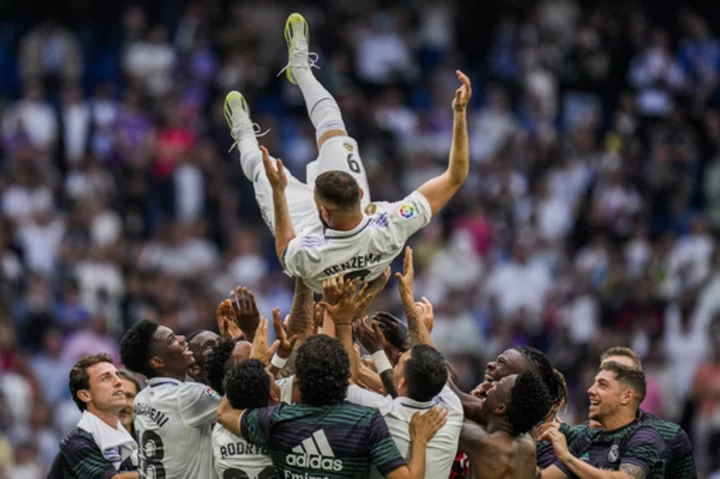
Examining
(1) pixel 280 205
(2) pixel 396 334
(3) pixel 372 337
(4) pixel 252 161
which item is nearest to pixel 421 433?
(3) pixel 372 337

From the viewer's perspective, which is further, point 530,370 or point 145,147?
point 145,147

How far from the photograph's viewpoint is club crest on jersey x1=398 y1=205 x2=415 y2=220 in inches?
372

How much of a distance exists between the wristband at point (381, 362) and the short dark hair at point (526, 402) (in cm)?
83

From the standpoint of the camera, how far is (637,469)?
920 cm

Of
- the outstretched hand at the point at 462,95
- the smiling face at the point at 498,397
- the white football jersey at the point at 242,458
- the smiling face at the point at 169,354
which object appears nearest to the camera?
the white football jersey at the point at 242,458

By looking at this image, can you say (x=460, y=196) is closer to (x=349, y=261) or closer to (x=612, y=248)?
(x=612, y=248)

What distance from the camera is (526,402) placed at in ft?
29.4

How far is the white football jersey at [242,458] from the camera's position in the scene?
8883mm

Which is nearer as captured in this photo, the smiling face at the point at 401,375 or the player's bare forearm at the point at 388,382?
the smiling face at the point at 401,375

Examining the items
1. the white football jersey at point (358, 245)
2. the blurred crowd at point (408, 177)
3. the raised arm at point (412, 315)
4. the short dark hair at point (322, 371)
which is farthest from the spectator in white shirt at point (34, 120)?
the short dark hair at point (322, 371)

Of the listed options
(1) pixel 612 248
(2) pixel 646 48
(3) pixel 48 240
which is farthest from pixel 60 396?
(2) pixel 646 48

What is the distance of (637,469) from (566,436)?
30.7 inches

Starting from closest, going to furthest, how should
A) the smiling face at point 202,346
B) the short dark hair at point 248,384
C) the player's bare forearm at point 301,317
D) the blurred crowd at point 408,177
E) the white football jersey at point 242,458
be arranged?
the short dark hair at point 248,384
the white football jersey at point 242,458
the smiling face at point 202,346
the player's bare forearm at point 301,317
the blurred crowd at point 408,177

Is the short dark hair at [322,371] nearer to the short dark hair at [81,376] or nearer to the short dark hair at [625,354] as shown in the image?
the short dark hair at [81,376]
